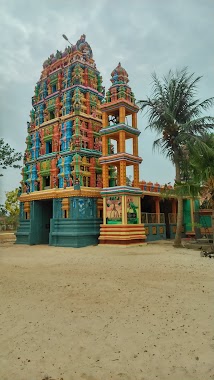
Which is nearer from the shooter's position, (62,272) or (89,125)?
(62,272)

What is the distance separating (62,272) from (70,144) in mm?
13239

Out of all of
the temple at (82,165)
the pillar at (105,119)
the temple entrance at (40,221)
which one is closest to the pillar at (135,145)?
the temple at (82,165)

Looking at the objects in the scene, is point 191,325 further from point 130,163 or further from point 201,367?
point 130,163

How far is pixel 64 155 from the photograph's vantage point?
20859 millimetres

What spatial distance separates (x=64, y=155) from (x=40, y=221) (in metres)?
5.90

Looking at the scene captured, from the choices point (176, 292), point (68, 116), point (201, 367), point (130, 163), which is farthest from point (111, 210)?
point (201, 367)

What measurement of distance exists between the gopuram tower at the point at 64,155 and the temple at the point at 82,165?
7 cm

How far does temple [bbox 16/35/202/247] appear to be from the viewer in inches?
728

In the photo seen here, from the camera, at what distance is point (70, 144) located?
2058 cm

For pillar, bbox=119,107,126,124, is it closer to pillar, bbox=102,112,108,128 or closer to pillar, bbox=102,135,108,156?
pillar, bbox=102,112,108,128

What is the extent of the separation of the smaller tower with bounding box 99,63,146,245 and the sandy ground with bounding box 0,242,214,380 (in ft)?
32.6

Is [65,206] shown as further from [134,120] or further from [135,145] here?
[134,120]

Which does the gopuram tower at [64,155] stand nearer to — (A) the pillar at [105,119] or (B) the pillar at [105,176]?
(B) the pillar at [105,176]

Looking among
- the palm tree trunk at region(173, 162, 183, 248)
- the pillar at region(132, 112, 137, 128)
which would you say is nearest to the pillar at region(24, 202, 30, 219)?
the pillar at region(132, 112, 137, 128)
